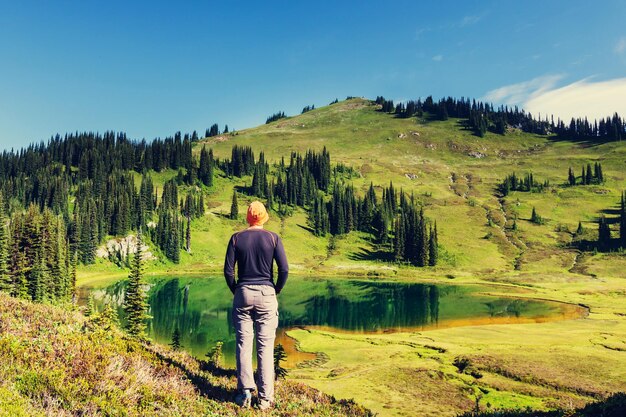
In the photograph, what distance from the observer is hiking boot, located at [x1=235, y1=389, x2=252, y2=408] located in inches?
392

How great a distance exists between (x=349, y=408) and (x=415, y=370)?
80.6 feet

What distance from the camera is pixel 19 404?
6.45 metres

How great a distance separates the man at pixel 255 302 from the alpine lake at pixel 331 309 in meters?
31.7

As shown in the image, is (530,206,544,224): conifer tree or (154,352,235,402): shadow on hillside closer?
(154,352,235,402): shadow on hillside

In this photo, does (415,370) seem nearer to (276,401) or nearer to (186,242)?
(276,401)

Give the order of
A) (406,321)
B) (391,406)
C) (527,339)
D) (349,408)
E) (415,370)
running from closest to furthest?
(349,408) < (391,406) < (415,370) < (527,339) < (406,321)

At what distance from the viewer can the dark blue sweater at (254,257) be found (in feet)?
33.0

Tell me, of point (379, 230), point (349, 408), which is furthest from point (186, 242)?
point (349, 408)

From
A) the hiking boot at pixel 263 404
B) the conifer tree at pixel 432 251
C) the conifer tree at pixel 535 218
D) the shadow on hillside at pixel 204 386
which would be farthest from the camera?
the conifer tree at pixel 535 218

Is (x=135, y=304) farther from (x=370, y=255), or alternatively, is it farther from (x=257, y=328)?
(x=370, y=255)

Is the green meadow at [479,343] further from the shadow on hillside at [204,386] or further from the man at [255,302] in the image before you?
the man at [255,302]

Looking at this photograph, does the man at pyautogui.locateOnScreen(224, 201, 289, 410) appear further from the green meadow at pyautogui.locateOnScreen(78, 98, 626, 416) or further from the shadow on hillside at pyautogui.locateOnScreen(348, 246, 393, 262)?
the shadow on hillside at pyautogui.locateOnScreen(348, 246, 393, 262)

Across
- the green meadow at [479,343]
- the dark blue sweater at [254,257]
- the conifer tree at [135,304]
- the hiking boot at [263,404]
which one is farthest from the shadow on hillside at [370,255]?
the dark blue sweater at [254,257]

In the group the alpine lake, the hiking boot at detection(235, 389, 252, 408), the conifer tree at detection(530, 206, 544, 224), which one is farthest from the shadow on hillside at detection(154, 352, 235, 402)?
the conifer tree at detection(530, 206, 544, 224)
